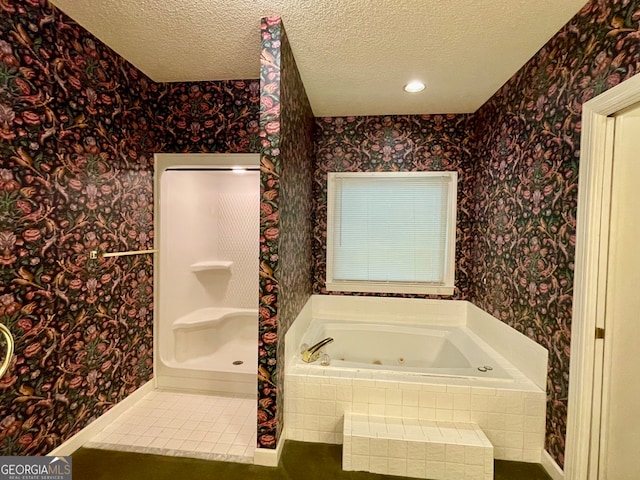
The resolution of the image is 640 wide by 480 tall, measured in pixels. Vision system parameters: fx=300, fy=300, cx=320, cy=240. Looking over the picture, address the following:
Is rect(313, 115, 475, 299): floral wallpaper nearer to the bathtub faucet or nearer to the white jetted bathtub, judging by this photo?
the white jetted bathtub

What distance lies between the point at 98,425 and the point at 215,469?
2.86 feet

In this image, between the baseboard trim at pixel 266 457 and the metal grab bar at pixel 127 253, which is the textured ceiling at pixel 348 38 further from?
the baseboard trim at pixel 266 457

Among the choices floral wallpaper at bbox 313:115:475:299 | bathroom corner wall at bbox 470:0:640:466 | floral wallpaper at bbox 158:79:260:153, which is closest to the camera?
bathroom corner wall at bbox 470:0:640:466

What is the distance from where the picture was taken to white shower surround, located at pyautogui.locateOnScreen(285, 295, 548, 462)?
1.73m

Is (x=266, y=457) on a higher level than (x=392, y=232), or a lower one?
lower

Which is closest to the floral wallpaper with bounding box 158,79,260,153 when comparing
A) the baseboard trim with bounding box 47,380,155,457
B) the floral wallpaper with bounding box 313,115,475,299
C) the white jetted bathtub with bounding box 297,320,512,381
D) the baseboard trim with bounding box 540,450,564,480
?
the floral wallpaper with bounding box 313,115,475,299

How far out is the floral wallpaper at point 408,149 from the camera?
2.77 metres

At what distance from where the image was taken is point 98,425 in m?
1.88

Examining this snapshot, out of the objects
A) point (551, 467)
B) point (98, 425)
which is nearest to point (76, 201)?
point (98, 425)

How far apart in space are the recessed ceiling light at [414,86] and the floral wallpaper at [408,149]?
490mm

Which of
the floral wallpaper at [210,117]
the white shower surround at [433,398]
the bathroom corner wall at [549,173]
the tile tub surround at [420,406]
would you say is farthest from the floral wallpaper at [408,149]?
the tile tub surround at [420,406]

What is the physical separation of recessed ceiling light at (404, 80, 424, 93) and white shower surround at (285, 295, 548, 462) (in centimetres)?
187

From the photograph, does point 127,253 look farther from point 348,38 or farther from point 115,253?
point 348,38

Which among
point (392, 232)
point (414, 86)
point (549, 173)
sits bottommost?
point (392, 232)
